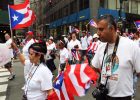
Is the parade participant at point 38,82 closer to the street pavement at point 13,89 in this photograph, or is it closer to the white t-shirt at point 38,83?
the white t-shirt at point 38,83

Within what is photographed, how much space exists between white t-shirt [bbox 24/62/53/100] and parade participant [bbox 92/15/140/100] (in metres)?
0.67

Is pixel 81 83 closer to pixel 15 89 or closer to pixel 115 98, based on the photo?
pixel 115 98

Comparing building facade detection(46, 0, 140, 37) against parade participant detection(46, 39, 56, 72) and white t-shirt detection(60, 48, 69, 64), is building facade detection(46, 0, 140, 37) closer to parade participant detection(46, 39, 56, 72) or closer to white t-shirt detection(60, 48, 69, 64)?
parade participant detection(46, 39, 56, 72)

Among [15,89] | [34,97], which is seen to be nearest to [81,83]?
[34,97]

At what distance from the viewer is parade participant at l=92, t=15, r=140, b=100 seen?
4031 millimetres

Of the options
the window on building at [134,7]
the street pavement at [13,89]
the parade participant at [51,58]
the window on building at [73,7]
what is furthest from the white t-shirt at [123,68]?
the window on building at [73,7]

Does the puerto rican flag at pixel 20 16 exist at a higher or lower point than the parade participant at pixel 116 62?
higher

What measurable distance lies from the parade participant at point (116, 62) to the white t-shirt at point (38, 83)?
670 mm

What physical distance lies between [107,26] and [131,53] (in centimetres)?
41

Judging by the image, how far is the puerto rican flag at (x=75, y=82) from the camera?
4.85m

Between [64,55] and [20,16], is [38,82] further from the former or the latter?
[64,55]

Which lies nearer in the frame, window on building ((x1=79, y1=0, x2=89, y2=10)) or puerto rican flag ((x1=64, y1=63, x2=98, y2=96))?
puerto rican flag ((x1=64, y1=63, x2=98, y2=96))

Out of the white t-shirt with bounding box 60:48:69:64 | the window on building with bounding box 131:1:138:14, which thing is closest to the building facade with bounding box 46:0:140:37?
the window on building with bounding box 131:1:138:14

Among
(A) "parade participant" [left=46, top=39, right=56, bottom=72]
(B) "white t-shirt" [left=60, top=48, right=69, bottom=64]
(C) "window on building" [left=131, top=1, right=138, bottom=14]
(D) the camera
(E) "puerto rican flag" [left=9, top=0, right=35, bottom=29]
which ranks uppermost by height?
(C) "window on building" [left=131, top=1, right=138, bottom=14]
